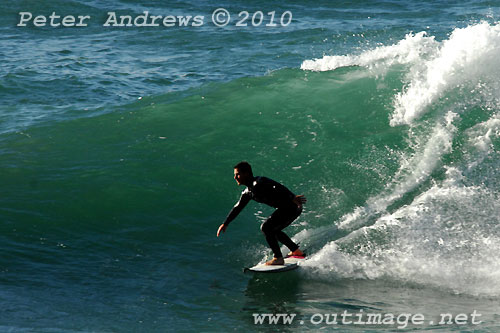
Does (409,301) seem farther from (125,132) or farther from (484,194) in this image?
(125,132)

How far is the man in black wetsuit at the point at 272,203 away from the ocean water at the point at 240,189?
1.59ft

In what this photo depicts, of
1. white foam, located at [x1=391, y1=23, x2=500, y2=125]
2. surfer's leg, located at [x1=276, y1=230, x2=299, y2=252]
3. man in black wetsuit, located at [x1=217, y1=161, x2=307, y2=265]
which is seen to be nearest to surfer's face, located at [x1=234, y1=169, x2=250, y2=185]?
man in black wetsuit, located at [x1=217, y1=161, x2=307, y2=265]

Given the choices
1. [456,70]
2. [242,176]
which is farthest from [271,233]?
[456,70]

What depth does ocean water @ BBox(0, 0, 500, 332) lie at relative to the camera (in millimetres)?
7543

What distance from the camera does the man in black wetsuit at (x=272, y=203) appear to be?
8.33 metres

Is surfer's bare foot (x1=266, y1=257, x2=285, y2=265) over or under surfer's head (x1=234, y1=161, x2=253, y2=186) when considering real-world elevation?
under

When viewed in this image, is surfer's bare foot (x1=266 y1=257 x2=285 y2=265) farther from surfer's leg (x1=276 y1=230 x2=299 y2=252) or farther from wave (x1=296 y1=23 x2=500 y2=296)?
wave (x1=296 y1=23 x2=500 y2=296)

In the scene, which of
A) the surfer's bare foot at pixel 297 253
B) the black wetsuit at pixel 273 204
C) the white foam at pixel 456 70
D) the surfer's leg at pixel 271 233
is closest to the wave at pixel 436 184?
the white foam at pixel 456 70

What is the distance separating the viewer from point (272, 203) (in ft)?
27.8

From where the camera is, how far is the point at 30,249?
8812 millimetres

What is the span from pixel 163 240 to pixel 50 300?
7.58 ft

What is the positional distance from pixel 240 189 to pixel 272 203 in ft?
9.36

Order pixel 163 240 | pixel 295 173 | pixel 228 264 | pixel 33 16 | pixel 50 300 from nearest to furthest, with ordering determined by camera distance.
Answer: pixel 50 300 < pixel 228 264 < pixel 163 240 < pixel 295 173 < pixel 33 16

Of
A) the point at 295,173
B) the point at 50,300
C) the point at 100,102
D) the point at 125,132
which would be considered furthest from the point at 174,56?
the point at 50,300
